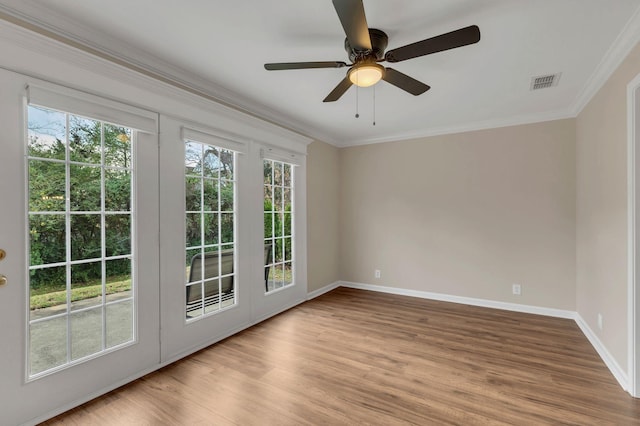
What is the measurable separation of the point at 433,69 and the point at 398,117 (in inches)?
51.9

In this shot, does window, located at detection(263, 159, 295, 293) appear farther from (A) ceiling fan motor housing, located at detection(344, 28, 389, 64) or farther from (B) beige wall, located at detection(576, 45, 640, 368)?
(B) beige wall, located at detection(576, 45, 640, 368)

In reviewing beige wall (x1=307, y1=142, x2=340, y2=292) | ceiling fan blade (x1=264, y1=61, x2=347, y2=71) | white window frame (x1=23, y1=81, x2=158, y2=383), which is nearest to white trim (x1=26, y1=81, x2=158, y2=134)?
white window frame (x1=23, y1=81, x2=158, y2=383)

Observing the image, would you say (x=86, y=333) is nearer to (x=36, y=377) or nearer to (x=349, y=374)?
(x=36, y=377)

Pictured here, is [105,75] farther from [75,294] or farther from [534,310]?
[534,310]

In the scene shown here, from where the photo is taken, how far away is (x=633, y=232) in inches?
83.7

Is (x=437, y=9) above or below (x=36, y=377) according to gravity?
above

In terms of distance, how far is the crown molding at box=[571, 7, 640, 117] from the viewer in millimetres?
2004

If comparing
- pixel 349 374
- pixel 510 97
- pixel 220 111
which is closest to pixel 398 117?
pixel 510 97

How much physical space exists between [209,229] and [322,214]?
2.17 meters

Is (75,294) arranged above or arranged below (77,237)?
below

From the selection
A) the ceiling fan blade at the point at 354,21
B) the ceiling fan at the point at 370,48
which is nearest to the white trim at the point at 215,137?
the ceiling fan at the point at 370,48

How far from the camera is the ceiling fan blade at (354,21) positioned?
1.43 m

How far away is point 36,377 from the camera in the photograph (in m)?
1.87

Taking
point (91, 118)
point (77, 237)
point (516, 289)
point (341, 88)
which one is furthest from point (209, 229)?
point (516, 289)
